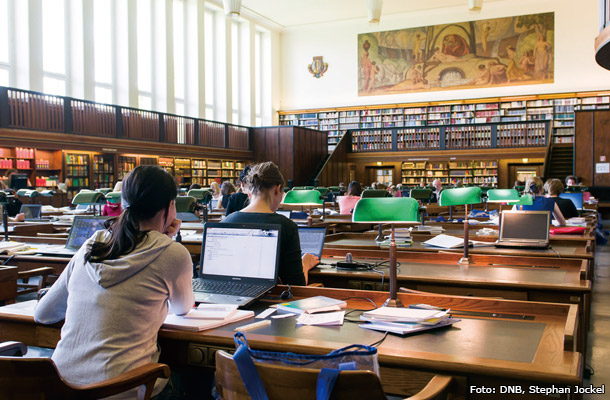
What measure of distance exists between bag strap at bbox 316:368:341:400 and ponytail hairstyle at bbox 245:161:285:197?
5.68 feet

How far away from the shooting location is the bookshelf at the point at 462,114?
1714 centimetres

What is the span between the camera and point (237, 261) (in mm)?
2334

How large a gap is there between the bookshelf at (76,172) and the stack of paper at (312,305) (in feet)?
39.0

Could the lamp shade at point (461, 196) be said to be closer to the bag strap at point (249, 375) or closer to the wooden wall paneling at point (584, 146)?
the bag strap at point (249, 375)

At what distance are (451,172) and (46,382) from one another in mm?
17086

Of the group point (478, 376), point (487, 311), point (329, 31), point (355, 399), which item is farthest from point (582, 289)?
point (329, 31)

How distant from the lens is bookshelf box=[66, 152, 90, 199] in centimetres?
1275

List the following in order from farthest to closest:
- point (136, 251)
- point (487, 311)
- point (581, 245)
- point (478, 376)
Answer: point (581, 245) → point (487, 311) → point (136, 251) → point (478, 376)

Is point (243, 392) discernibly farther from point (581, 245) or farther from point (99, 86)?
point (99, 86)

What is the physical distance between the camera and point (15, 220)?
6355 mm

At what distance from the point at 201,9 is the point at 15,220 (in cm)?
1326

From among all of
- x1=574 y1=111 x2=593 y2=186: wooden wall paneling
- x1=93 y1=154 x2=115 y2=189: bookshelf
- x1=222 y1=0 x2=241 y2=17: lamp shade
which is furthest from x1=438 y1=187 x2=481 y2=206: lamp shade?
x1=93 y1=154 x2=115 y2=189: bookshelf

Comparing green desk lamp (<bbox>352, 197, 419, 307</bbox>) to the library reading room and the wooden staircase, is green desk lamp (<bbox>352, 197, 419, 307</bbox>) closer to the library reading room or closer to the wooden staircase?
the library reading room

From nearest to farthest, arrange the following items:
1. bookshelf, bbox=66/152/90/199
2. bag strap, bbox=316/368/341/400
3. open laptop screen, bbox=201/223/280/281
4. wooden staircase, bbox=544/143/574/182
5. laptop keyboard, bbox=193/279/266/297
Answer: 1. bag strap, bbox=316/368/341/400
2. laptop keyboard, bbox=193/279/266/297
3. open laptop screen, bbox=201/223/280/281
4. bookshelf, bbox=66/152/90/199
5. wooden staircase, bbox=544/143/574/182
